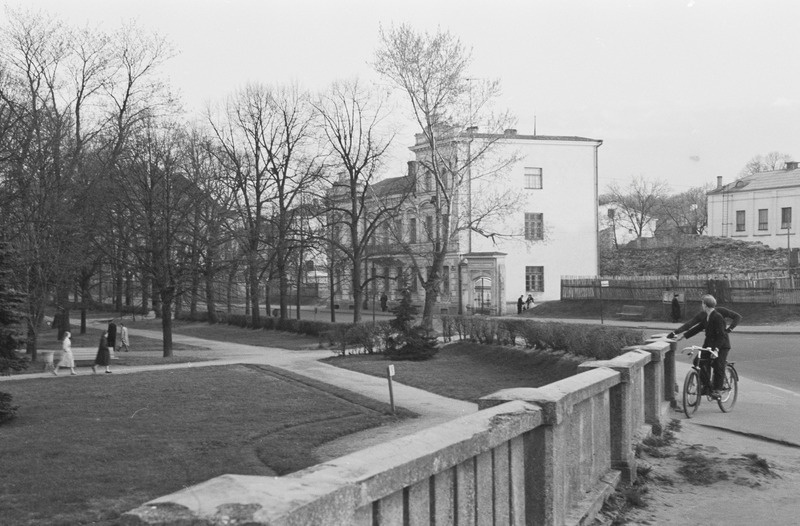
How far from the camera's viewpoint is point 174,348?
123ft

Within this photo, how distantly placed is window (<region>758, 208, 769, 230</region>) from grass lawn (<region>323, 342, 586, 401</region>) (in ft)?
152

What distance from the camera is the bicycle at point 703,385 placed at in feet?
38.4

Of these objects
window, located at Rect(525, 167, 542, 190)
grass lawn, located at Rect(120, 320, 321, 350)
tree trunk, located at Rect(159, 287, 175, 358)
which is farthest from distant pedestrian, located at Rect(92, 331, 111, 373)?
window, located at Rect(525, 167, 542, 190)

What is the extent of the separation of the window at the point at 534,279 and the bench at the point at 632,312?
13.1 metres

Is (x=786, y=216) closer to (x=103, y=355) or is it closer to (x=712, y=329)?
Answer: (x=103, y=355)

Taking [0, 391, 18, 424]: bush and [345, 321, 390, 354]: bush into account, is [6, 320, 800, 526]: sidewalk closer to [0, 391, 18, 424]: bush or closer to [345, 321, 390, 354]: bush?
[345, 321, 390, 354]: bush

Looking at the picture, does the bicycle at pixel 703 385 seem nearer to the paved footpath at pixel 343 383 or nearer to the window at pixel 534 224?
the paved footpath at pixel 343 383

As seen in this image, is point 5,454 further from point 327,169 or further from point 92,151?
point 327,169

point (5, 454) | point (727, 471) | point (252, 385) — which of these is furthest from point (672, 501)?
point (252, 385)

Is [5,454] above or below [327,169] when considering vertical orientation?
below

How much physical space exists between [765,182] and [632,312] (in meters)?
28.3

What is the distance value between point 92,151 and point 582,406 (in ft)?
127

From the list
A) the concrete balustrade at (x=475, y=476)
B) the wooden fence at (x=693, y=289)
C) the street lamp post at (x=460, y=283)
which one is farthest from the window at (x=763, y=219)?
the concrete balustrade at (x=475, y=476)

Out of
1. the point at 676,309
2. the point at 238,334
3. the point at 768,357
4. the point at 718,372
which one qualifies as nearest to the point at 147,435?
the point at 718,372
